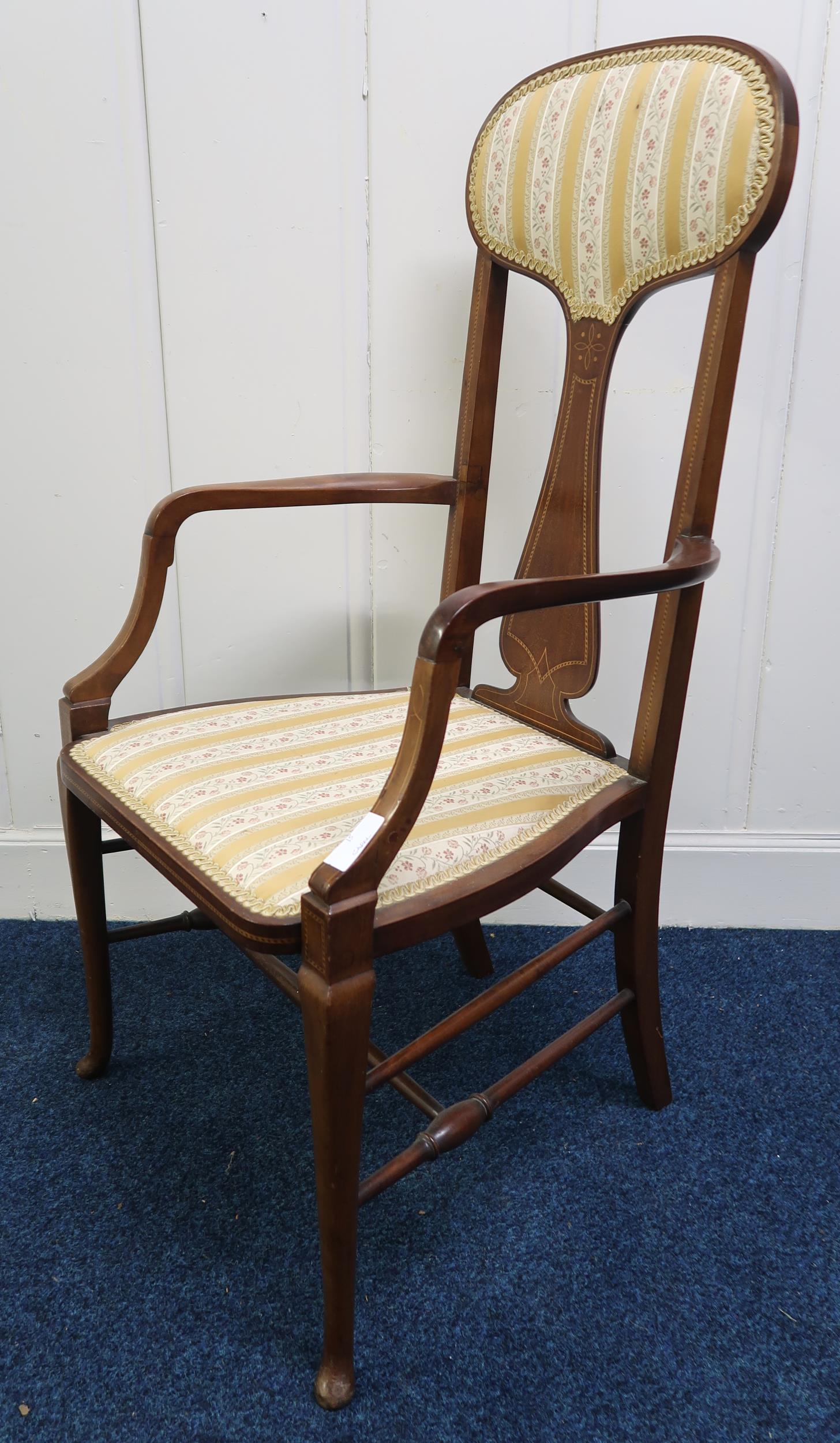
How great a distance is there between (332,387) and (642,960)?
36.8 inches

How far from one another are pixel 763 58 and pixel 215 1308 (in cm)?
136

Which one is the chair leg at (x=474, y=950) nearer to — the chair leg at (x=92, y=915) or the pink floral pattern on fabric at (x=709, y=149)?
the chair leg at (x=92, y=915)

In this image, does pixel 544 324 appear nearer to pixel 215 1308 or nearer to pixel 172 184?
pixel 172 184

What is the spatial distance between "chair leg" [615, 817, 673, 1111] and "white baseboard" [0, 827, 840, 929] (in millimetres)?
449

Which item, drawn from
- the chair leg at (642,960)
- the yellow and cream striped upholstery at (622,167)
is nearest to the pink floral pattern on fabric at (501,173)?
the yellow and cream striped upholstery at (622,167)

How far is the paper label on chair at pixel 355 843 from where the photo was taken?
0.79 meters

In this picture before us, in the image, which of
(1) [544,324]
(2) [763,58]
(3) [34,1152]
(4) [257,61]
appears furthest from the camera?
(1) [544,324]

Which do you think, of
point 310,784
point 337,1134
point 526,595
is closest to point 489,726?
point 310,784

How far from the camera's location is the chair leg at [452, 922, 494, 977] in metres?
1.55

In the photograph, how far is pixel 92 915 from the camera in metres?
1.25

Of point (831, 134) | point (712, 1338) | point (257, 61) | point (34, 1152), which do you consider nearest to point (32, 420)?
point (257, 61)

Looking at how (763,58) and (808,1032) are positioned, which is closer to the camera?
(763,58)

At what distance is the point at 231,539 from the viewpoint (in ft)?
5.11

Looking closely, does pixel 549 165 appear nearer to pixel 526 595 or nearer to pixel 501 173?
pixel 501 173
